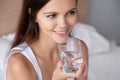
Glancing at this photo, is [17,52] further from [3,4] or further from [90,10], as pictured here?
[90,10]

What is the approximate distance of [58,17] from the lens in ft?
3.53

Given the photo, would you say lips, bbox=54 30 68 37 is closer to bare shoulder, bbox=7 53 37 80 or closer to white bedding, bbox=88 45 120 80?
bare shoulder, bbox=7 53 37 80

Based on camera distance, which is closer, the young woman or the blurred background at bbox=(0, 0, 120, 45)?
the young woman

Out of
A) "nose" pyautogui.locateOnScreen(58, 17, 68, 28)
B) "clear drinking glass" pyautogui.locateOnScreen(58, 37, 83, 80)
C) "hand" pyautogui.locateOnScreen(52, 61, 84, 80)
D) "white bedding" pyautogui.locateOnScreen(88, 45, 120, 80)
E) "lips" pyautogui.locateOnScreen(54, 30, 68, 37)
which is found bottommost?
"white bedding" pyautogui.locateOnScreen(88, 45, 120, 80)

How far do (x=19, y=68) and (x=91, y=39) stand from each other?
37.8 inches

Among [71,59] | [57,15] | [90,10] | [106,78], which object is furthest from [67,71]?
[90,10]

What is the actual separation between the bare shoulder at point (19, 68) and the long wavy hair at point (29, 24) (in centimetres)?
10

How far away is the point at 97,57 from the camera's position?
6.34ft

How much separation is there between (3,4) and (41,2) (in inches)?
29.7

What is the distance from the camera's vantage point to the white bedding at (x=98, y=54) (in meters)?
1.78

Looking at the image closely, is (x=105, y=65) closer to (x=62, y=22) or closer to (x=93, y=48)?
(x=93, y=48)

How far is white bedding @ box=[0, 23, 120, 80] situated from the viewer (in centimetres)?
178

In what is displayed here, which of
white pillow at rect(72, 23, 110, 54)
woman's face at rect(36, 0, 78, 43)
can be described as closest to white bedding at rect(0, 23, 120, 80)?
white pillow at rect(72, 23, 110, 54)

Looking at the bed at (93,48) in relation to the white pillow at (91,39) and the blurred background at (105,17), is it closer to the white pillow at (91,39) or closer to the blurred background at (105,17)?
the white pillow at (91,39)
